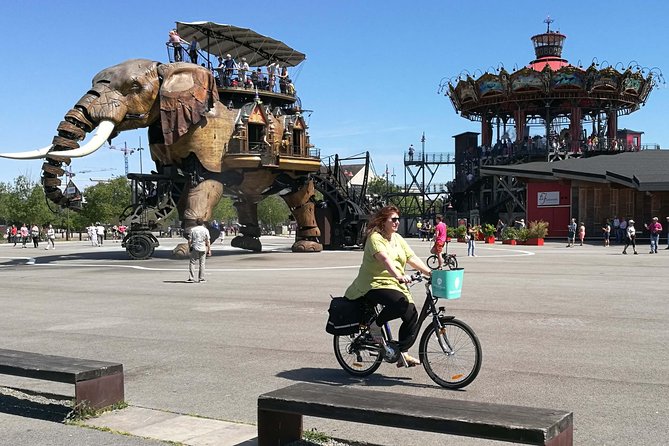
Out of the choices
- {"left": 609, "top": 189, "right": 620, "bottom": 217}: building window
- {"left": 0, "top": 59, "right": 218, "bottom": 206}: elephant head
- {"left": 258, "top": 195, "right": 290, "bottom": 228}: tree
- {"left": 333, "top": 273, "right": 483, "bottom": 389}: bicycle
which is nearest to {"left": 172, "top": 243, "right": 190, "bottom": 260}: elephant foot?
{"left": 0, "top": 59, "right": 218, "bottom": 206}: elephant head

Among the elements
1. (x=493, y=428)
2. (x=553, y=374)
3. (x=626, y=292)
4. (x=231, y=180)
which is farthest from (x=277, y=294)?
(x=231, y=180)

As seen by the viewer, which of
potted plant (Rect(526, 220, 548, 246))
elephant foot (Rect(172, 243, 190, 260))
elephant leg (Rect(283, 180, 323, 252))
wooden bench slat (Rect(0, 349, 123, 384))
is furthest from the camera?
potted plant (Rect(526, 220, 548, 246))

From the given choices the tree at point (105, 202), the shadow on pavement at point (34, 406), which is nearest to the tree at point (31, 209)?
the tree at point (105, 202)

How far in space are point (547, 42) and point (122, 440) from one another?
209 feet

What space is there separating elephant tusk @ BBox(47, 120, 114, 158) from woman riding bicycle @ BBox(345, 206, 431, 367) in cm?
1611

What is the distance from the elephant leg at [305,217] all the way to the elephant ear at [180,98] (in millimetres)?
6644

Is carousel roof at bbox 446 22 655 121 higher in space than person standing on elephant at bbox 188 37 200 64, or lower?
higher

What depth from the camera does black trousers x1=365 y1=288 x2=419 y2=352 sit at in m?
6.95

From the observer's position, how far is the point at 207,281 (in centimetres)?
1741

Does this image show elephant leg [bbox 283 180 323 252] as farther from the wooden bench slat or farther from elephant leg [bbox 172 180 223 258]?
the wooden bench slat

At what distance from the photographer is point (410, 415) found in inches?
177

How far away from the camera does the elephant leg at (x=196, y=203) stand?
24.5 meters

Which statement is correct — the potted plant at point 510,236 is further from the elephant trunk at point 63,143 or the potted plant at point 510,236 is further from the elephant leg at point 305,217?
the elephant trunk at point 63,143

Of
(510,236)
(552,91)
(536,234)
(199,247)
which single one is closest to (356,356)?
(199,247)
